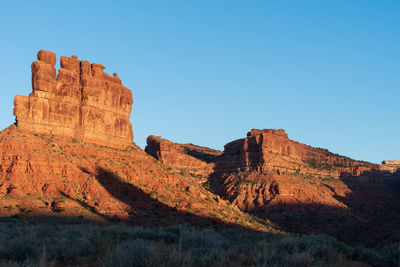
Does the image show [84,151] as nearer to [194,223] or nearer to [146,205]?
[146,205]

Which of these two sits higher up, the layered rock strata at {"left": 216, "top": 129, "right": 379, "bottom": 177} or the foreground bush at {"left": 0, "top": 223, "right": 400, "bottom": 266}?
the layered rock strata at {"left": 216, "top": 129, "right": 379, "bottom": 177}

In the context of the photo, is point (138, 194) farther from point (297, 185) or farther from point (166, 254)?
point (297, 185)

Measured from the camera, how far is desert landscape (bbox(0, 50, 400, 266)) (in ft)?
52.0

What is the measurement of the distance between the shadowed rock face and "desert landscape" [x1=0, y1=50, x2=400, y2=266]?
0.55 ft

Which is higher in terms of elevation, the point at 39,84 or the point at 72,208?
the point at 39,84

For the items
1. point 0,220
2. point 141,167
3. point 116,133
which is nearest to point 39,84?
point 116,133

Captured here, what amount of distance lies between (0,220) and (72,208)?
9367 millimetres

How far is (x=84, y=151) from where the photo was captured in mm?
58875

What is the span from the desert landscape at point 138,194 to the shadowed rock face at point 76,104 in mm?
166

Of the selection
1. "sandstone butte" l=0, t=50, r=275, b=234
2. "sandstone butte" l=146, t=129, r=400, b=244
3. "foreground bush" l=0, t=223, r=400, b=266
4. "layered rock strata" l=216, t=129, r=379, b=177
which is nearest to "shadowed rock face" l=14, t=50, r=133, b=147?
"sandstone butte" l=0, t=50, r=275, b=234

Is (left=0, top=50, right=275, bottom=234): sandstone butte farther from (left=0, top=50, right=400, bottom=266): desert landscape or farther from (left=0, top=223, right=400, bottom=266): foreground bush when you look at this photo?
(left=0, top=223, right=400, bottom=266): foreground bush

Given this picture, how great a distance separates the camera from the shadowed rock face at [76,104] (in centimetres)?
5675

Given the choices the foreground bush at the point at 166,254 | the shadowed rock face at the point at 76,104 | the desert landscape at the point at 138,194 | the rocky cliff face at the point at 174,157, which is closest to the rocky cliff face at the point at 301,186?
the desert landscape at the point at 138,194

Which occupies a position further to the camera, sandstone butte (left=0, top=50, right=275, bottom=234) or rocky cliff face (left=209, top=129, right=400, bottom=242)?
rocky cliff face (left=209, top=129, right=400, bottom=242)
